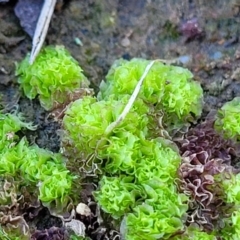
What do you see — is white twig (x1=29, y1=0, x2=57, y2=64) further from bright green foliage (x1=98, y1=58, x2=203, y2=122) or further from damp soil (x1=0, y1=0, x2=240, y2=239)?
bright green foliage (x1=98, y1=58, x2=203, y2=122)

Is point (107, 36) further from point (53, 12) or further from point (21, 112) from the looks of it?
point (21, 112)

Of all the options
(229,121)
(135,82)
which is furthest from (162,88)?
(229,121)

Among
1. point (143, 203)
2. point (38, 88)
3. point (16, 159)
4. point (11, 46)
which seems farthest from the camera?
point (11, 46)

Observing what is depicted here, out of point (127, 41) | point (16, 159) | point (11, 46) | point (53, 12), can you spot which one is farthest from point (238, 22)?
point (16, 159)

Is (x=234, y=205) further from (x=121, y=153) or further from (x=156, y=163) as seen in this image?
(x=121, y=153)

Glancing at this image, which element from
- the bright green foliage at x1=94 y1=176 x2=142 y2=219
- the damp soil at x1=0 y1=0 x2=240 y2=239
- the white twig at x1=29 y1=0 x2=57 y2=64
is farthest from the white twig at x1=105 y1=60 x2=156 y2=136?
the white twig at x1=29 y1=0 x2=57 y2=64
